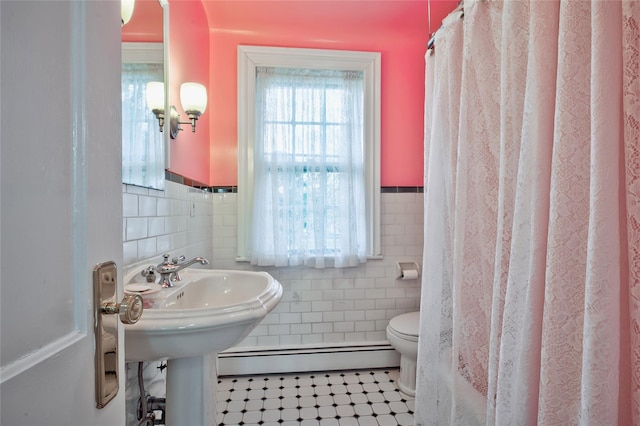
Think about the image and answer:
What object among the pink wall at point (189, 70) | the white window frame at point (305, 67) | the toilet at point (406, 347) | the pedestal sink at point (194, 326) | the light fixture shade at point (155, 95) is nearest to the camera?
the pedestal sink at point (194, 326)

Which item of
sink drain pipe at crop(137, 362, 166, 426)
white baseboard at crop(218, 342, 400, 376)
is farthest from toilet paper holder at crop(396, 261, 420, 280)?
sink drain pipe at crop(137, 362, 166, 426)

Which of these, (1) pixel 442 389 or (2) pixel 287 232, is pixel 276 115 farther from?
(1) pixel 442 389

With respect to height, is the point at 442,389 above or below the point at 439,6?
below

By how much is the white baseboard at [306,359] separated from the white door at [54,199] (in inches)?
68.9

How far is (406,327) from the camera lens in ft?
6.21

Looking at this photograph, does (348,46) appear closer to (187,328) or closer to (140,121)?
(140,121)

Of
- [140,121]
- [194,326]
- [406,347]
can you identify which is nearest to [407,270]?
[406,347]

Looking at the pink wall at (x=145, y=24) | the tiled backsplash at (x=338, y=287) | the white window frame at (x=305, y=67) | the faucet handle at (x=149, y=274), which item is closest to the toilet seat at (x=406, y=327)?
the tiled backsplash at (x=338, y=287)

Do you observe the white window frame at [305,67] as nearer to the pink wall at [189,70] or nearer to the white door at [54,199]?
the pink wall at [189,70]

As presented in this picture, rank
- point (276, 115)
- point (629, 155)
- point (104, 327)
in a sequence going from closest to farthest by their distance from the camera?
1. point (104, 327)
2. point (629, 155)
3. point (276, 115)

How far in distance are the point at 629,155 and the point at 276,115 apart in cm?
182

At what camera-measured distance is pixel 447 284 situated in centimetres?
131

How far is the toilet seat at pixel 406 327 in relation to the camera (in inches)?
71.6

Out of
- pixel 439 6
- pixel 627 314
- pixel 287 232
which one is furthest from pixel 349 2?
pixel 627 314
